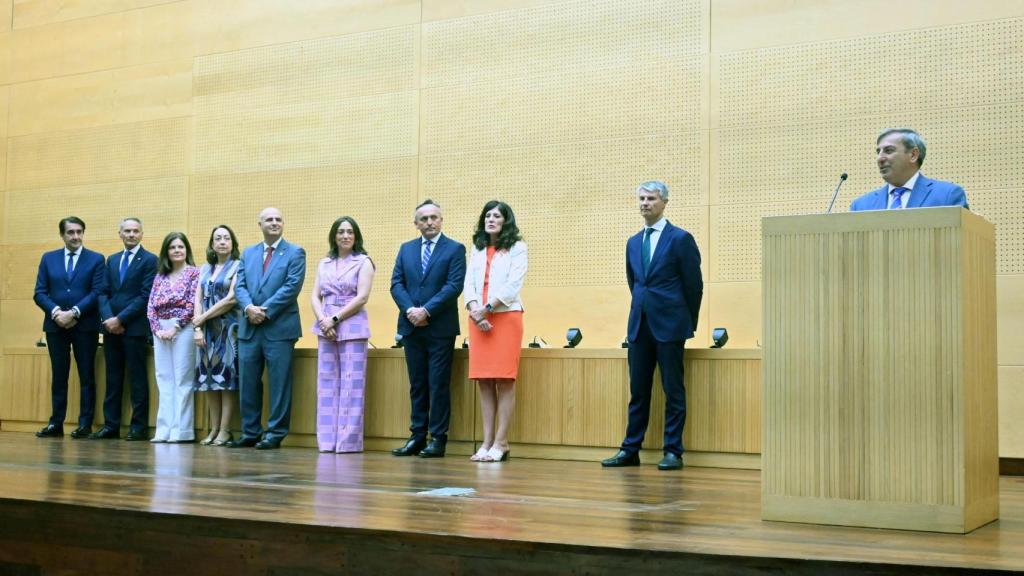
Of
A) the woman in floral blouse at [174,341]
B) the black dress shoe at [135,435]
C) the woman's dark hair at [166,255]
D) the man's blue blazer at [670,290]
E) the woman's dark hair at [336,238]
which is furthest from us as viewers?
the black dress shoe at [135,435]

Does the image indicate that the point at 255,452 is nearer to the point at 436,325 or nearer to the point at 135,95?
the point at 436,325

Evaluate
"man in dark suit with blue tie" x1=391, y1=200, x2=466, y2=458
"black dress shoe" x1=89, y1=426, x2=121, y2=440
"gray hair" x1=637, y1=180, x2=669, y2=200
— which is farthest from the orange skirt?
"black dress shoe" x1=89, y1=426, x2=121, y2=440

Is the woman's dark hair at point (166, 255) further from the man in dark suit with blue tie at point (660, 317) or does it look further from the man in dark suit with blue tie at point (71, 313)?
the man in dark suit with blue tie at point (660, 317)

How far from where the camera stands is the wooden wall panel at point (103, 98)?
28.8ft

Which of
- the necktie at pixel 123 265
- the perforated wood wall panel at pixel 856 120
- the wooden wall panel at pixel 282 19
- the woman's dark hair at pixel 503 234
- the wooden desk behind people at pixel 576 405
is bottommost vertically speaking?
the wooden desk behind people at pixel 576 405

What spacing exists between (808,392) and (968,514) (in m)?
0.54

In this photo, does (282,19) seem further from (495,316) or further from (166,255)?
(495,316)

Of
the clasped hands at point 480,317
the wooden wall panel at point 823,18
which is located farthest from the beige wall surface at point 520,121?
the clasped hands at point 480,317

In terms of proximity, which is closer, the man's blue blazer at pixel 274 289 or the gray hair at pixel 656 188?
the gray hair at pixel 656 188

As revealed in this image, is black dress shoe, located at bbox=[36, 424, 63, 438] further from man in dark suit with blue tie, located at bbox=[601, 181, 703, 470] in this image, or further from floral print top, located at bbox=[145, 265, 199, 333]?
man in dark suit with blue tie, located at bbox=[601, 181, 703, 470]

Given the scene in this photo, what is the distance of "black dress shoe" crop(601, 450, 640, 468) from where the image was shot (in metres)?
5.79

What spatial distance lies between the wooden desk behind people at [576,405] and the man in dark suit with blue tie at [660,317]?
280 mm

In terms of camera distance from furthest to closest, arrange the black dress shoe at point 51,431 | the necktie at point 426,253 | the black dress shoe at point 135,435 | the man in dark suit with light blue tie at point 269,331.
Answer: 1. the black dress shoe at point 51,431
2. the black dress shoe at point 135,435
3. the man in dark suit with light blue tie at point 269,331
4. the necktie at point 426,253

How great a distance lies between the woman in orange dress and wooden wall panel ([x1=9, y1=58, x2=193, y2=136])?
11.8ft
